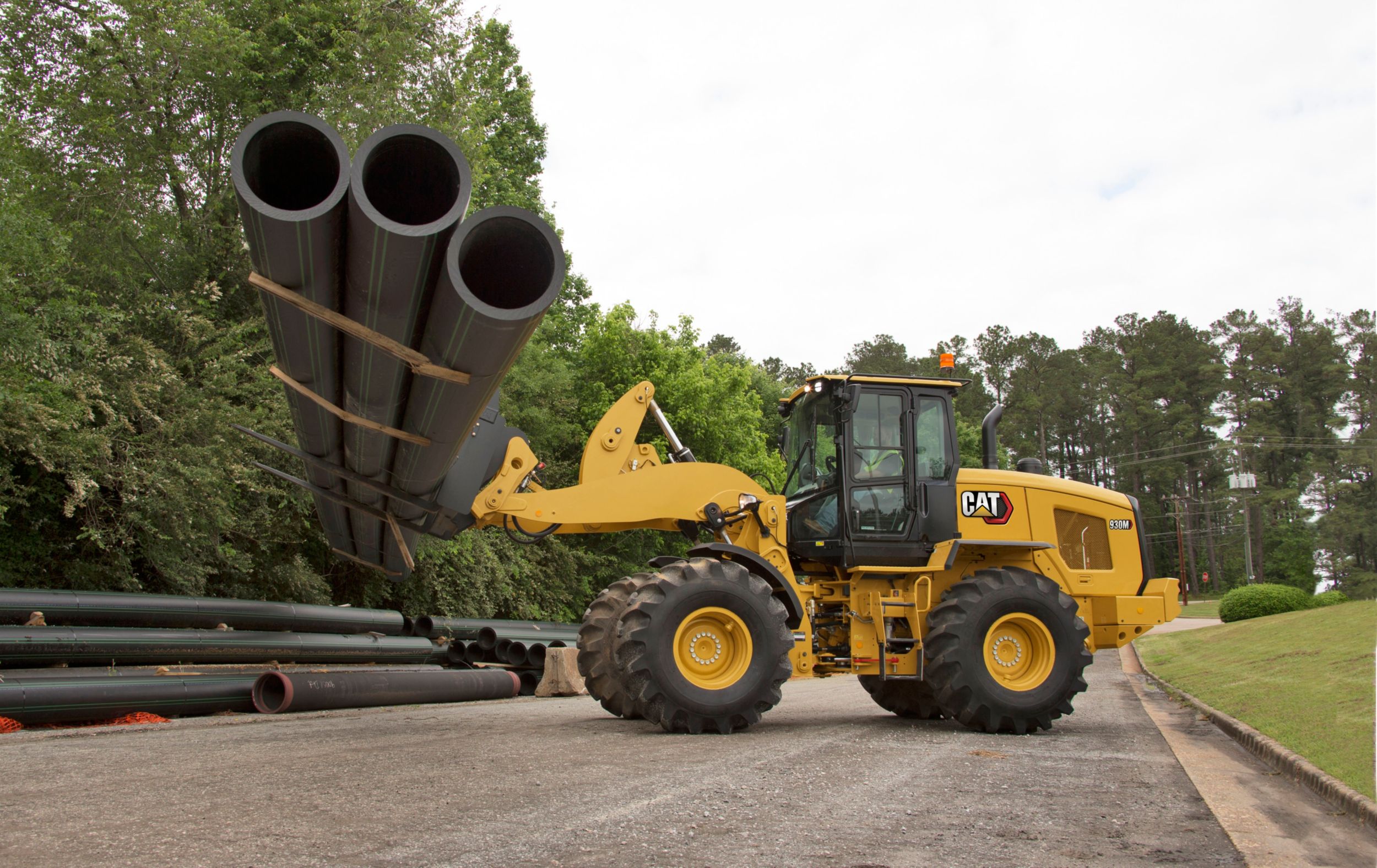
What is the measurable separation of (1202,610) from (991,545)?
5560 cm

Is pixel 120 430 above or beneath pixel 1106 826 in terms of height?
above

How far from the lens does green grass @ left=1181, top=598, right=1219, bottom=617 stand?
173ft

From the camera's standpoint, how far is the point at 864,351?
89.1 metres

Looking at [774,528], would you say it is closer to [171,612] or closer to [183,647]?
[183,647]

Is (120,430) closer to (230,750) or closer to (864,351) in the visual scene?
(230,750)

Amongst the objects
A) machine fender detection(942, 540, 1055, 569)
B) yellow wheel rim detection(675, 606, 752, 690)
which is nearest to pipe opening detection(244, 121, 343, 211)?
yellow wheel rim detection(675, 606, 752, 690)

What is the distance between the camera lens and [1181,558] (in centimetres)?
6212

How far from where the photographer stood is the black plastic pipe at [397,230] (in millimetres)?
5250

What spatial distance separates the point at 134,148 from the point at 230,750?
48.1 feet

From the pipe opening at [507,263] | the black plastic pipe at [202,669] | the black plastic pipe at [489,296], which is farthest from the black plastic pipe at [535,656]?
the pipe opening at [507,263]

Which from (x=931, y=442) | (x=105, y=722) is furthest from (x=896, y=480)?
(x=105, y=722)

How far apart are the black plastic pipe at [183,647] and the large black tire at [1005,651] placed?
8642 mm

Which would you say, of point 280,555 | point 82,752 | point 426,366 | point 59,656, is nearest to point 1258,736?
point 426,366

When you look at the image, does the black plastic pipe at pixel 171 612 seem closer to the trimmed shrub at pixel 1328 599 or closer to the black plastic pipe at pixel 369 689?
the black plastic pipe at pixel 369 689
